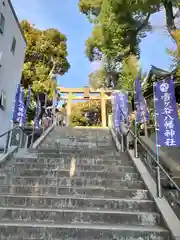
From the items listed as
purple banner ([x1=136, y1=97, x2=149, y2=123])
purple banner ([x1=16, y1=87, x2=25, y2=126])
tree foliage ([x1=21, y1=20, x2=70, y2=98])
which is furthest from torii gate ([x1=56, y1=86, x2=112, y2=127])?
purple banner ([x1=136, y1=97, x2=149, y2=123])

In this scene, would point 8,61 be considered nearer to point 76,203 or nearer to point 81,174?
point 81,174

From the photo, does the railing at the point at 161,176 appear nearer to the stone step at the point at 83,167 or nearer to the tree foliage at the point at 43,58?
the stone step at the point at 83,167

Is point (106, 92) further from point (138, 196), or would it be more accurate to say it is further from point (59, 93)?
point (138, 196)

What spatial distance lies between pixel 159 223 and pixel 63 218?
1646 mm

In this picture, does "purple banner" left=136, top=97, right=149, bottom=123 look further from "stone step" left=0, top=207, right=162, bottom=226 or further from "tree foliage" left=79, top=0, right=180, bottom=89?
"tree foliage" left=79, top=0, right=180, bottom=89

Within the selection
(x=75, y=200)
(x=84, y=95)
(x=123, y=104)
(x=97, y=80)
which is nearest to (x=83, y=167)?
(x=75, y=200)

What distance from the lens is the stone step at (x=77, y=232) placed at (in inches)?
152

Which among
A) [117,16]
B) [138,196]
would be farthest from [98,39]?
[138,196]

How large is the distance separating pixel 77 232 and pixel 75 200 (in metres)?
0.91

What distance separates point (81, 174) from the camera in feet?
19.7

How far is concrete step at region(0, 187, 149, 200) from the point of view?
5.09 m

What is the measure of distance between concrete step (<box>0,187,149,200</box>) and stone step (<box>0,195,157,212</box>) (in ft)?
0.94

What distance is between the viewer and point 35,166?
21.2 ft

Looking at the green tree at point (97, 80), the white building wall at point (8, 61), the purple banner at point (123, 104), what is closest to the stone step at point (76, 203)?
the purple banner at point (123, 104)
